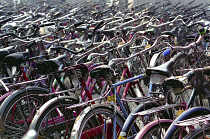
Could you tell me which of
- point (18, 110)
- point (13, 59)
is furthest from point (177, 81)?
point (13, 59)

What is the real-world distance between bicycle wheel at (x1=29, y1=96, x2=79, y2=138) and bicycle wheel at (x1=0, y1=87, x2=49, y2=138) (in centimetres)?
33

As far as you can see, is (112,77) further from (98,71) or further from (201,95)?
(201,95)

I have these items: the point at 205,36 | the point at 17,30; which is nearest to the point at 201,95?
the point at 205,36

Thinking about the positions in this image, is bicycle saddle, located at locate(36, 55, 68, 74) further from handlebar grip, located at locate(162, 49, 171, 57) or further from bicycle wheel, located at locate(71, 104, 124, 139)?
handlebar grip, located at locate(162, 49, 171, 57)

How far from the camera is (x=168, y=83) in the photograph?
278cm

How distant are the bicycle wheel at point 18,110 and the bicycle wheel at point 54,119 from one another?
0.33 metres

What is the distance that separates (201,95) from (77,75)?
5.05ft

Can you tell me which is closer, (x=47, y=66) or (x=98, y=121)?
(x=98, y=121)

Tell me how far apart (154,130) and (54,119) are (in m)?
1.55

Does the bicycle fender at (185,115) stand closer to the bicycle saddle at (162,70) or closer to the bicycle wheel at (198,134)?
the bicycle wheel at (198,134)

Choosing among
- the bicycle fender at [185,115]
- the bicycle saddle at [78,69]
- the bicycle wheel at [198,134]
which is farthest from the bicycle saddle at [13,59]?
the bicycle wheel at [198,134]

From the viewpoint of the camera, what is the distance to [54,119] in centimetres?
384

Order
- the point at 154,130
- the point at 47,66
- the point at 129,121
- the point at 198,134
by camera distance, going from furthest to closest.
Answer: the point at 47,66, the point at 129,121, the point at 154,130, the point at 198,134

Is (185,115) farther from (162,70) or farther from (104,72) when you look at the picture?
(104,72)
